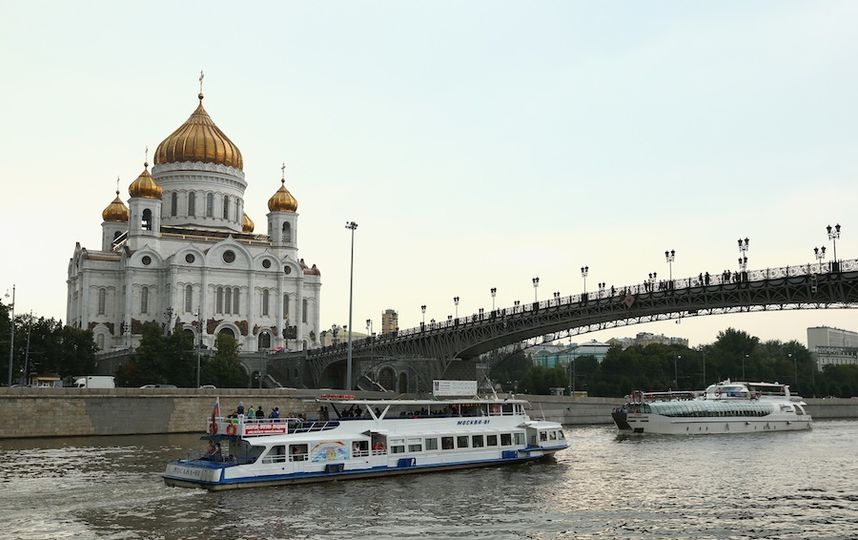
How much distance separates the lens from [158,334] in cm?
8256

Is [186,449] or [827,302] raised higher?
[827,302]

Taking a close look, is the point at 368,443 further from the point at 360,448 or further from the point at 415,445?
the point at 415,445

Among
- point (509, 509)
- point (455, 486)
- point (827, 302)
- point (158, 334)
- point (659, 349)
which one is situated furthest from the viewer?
point (659, 349)

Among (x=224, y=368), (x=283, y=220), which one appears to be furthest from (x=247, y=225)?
(x=224, y=368)

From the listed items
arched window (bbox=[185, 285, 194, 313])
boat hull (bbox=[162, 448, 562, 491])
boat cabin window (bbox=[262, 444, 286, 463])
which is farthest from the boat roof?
arched window (bbox=[185, 285, 194, 313])

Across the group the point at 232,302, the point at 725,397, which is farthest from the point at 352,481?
the point at 232,302

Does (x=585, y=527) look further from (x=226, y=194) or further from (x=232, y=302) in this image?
(x=226, y=194)

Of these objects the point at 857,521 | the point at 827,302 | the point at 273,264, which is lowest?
the point at 857,521

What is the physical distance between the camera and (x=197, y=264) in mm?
106312

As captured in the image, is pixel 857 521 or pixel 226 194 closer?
pixel 857 521

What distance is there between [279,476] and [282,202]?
8374 cm

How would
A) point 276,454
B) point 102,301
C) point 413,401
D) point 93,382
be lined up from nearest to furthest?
point 276,454 → point 413,401 → point 93,382 → point 102,301

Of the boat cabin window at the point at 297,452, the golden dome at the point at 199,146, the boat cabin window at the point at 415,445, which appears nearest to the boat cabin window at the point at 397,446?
the boat cabin window at the point at 415,445

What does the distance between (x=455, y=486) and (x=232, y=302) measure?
76.4 m
